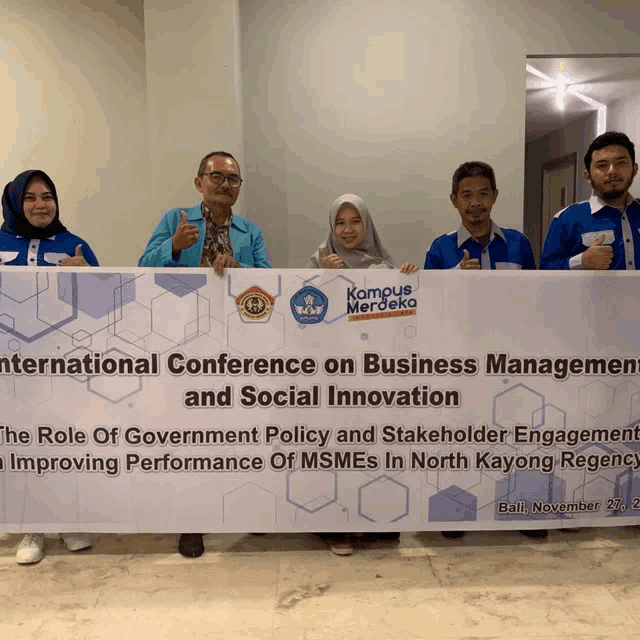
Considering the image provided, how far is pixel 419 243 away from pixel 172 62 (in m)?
1.74

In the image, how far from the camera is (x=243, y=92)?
3512 mm

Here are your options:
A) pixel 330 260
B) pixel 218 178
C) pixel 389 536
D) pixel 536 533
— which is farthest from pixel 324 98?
pixel 536 533

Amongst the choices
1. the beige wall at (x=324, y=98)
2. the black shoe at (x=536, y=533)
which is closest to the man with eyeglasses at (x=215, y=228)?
the beige wall at (x=324, y=98)

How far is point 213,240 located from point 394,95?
1647 millimetres

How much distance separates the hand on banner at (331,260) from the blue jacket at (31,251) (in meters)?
1.06

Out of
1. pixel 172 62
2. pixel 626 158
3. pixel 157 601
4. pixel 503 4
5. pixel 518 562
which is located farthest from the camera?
pixel 503 4

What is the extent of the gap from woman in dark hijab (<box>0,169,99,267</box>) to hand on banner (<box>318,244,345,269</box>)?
96 centimetres

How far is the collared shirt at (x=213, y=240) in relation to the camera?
8.41 feet

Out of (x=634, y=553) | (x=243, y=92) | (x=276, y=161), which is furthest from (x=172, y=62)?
(x=634, y=553)

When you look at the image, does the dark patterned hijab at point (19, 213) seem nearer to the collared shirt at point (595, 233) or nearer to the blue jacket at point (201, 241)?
the blue jacket at point (201, 241)

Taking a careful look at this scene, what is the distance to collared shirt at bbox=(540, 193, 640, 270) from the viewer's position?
237cm

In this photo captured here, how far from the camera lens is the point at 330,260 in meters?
2.20

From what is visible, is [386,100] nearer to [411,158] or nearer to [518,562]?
[411,158]

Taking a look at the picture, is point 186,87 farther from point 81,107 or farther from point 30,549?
point 30,549
